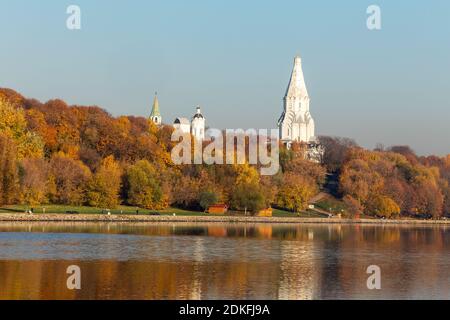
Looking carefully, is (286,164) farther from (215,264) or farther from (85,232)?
(215,264)

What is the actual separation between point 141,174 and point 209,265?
43872 mm

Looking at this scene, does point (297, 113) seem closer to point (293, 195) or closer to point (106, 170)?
point (293, 195)

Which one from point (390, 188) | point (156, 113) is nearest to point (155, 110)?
point (156, 113)

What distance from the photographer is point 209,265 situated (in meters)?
36.2

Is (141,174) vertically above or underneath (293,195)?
above

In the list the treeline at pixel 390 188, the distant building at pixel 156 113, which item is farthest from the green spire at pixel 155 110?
the treeline at pixel 390 188

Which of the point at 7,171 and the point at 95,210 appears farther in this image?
the point at 95,210

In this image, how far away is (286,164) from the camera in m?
104

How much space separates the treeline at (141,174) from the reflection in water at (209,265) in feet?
50.6

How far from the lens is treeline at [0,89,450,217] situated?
73.3 m

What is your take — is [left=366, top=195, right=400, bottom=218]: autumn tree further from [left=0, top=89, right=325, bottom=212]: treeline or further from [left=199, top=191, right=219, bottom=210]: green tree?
[left=199, top=191, right=219, bottom=210]: green tree

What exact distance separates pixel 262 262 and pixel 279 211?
51624 mm

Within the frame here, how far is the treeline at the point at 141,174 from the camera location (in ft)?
241

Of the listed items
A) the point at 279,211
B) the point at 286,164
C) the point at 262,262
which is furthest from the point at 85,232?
the point at 286,164
